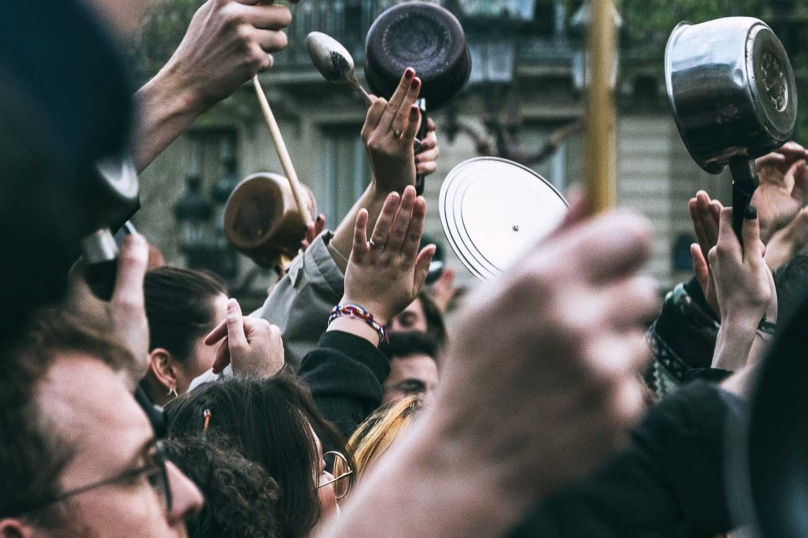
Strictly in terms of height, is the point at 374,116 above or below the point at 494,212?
above

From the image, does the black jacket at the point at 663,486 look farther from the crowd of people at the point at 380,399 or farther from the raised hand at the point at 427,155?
the raised hand at the point at 427,155

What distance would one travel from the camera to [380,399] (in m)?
2.91

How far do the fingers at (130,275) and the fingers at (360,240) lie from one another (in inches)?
52.0

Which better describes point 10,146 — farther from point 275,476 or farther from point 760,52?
point 760,52

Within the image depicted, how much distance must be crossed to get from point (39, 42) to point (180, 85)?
1.23 m

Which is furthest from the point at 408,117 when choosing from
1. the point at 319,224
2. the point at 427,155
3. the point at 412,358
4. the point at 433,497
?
the point at 412,358

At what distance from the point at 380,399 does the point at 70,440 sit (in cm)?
155

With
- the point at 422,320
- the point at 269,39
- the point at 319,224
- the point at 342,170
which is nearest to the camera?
the point at 269,39

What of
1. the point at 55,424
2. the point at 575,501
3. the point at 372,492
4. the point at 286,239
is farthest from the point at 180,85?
the point at 286,239

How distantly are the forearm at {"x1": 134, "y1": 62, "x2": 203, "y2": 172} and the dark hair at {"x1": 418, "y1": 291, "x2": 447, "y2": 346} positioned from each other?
3.96 metres

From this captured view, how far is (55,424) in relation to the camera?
1385mm

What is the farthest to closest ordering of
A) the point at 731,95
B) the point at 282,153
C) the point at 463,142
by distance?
the point at 463,142 < the point at 282,153 < the point at 731,95

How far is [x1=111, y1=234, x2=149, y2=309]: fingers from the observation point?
138 centimetres

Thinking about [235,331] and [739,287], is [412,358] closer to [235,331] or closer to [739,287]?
[235,331]
